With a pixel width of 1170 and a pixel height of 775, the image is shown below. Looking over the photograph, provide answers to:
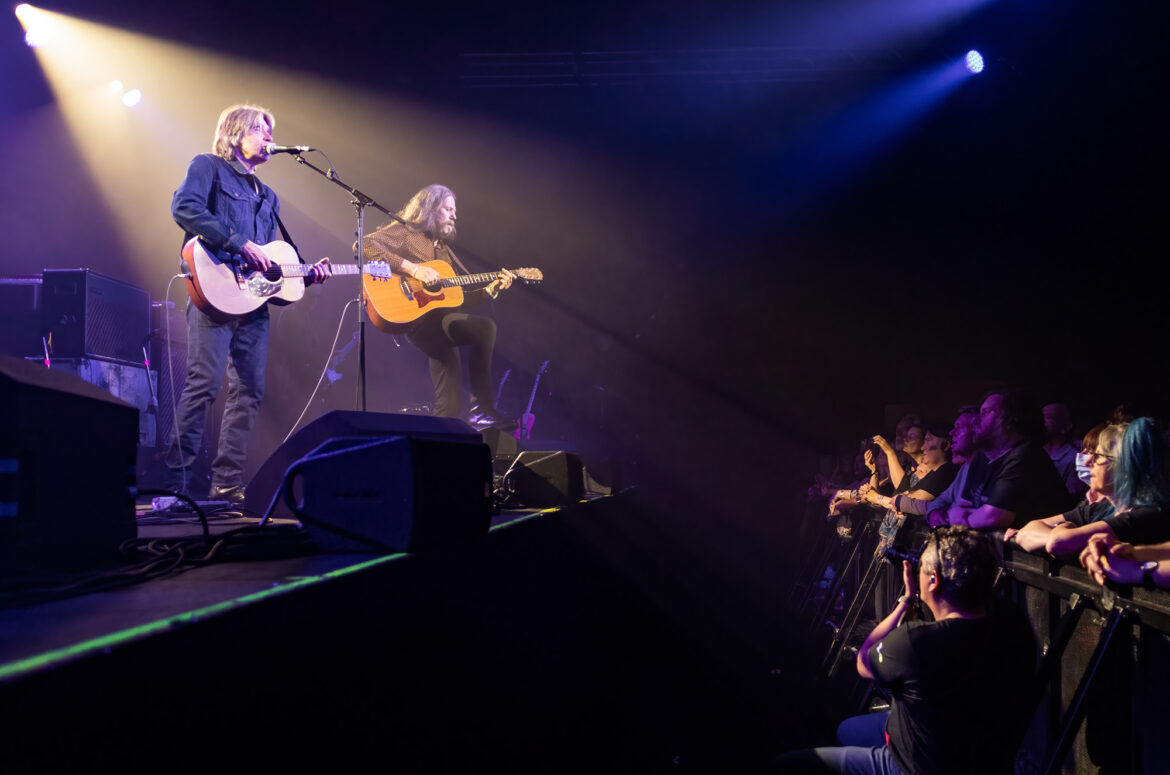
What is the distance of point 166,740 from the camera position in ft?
2.18

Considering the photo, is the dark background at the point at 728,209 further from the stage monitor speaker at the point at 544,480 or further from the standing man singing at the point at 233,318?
the stage monitor speaker at the point at 544,480

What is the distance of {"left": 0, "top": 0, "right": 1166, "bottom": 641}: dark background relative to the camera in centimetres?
557

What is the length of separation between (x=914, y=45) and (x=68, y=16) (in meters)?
6.89

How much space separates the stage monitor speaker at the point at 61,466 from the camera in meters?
1.07

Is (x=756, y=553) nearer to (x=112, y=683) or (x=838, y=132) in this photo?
(x=838, y=132)

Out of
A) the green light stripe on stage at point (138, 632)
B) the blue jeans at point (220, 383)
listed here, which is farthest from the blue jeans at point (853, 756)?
the blue jeans at point (220, 383)

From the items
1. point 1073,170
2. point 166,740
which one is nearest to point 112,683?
point 166,740

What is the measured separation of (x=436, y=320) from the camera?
441cm

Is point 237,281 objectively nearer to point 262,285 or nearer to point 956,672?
point 262,285

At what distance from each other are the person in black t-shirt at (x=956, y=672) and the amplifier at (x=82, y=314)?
4.83 metres

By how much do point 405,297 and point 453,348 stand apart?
0.46m

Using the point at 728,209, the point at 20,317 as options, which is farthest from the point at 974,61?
the point at 20,317

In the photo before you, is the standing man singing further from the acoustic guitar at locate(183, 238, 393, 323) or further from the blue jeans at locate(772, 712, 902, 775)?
the blue jeans at locate(772, 712, 902, 775)

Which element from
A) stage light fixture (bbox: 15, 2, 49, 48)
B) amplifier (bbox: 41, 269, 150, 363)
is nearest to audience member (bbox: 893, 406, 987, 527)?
amplifier (bbox: 41, 269, 150, 363)
